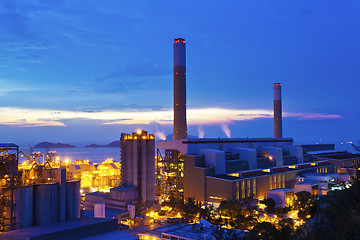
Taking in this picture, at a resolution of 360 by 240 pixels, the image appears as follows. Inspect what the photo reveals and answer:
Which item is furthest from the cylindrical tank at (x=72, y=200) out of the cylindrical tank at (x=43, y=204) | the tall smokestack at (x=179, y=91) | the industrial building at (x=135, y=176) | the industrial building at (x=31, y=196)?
the tall smokestack at (x=179, y=91)

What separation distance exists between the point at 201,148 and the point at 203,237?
26.5 meters

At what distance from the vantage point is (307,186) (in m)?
52.7

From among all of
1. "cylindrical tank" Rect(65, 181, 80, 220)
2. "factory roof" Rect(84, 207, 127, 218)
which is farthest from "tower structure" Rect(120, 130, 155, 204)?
"cylindrical tank" Rect(65, 181, 80, 220)

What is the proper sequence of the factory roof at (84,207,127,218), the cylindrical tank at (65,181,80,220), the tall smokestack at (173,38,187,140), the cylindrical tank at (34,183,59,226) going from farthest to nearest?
the tall smokestack at (173,38,187,140) < the factory roof at (84,207,127,218) < the cylindrical tank at (65,181,80,220) < the cylindrical tank at (34,183,59,226)

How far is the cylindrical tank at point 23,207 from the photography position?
84.8 ft

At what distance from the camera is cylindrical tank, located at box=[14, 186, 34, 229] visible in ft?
84.8

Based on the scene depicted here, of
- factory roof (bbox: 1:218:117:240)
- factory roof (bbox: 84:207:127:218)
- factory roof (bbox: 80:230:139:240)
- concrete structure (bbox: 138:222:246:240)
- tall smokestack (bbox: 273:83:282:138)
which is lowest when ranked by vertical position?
factory roof (bbox: 84:207:127:218)

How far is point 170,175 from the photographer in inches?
2243

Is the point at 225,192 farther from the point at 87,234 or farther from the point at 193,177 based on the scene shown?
the point at 87,234

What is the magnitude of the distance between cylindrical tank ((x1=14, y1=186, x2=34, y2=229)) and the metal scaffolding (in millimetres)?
31102

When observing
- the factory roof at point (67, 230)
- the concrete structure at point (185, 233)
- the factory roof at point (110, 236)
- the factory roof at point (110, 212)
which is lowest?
the factory roof at point (110, 212)

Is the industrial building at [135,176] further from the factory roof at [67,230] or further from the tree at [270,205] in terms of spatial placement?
the factory roof at [67,230]

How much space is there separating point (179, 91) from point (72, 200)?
41.6 meters

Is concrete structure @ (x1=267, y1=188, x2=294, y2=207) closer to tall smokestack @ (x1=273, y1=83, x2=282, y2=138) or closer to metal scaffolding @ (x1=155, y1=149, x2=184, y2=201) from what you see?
metal scaffolding @ (x1=155, y1=149, x2=184, y2=201)
